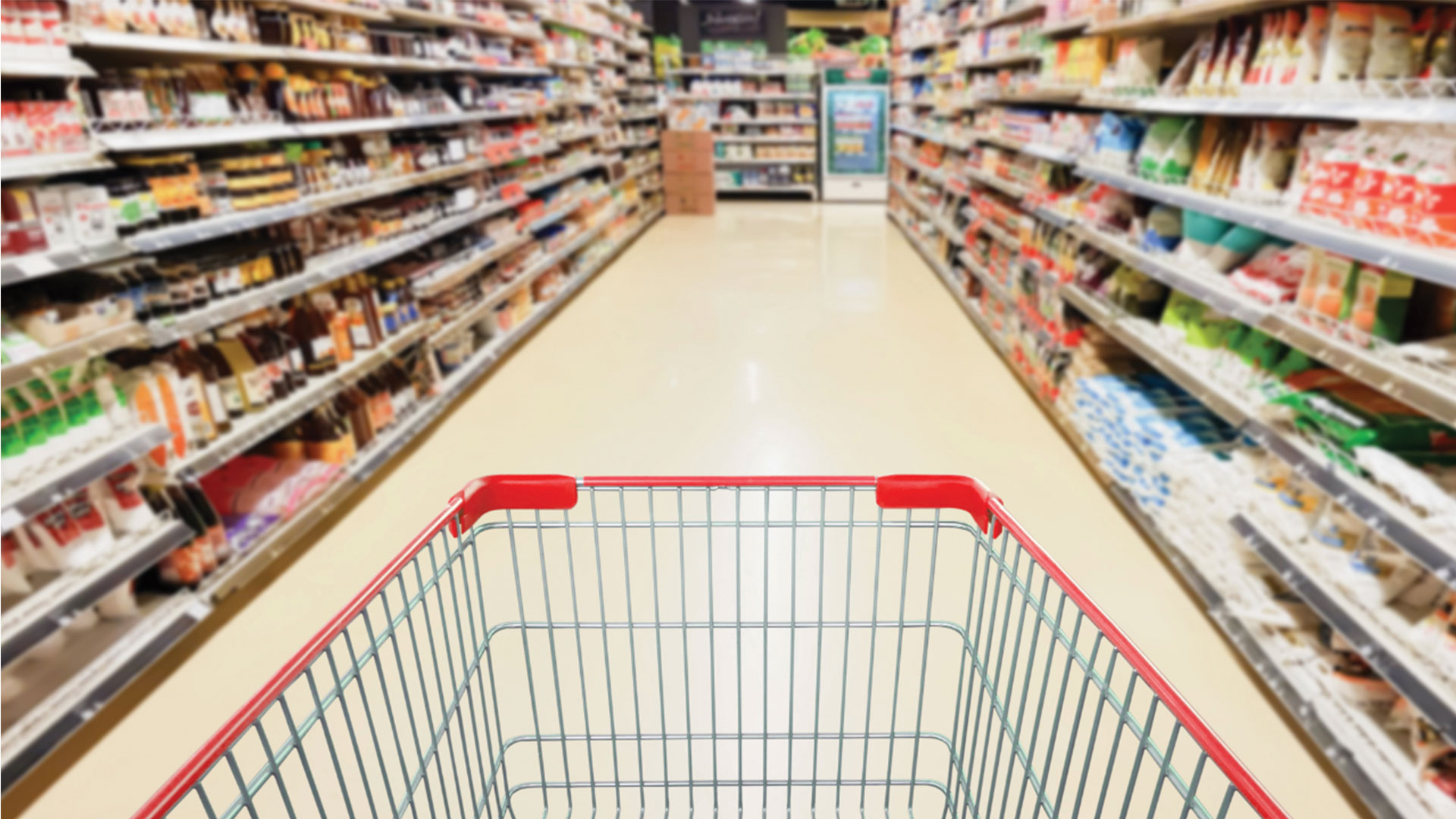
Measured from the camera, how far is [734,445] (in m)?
3.77

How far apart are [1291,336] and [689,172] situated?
978cm

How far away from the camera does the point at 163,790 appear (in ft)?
2.19

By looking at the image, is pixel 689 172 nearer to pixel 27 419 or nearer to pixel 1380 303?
pixel 27 419

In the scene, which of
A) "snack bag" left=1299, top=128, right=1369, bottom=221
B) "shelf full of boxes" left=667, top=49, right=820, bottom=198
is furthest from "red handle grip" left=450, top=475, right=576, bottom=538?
"shelf full of boxes" left=667, top=49, right=820, bottom=198

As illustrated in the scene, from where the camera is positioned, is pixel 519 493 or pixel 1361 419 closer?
pixel 519 493

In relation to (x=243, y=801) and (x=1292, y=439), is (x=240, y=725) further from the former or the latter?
(x=1292, y=439)

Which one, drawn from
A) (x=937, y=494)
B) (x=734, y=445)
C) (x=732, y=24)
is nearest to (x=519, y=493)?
(x=937, y=494)

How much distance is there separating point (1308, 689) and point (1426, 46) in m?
1.54

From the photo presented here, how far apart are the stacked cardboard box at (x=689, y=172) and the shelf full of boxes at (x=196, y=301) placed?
6.52 m

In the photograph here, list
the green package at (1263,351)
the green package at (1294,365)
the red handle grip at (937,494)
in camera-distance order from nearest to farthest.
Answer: the red handle grip at (937,494)
the green package at (1294,365)
the green package at (1263,351)

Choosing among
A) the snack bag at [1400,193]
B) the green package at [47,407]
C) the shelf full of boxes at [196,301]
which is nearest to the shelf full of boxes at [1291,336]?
the snack bag at [1400,193]

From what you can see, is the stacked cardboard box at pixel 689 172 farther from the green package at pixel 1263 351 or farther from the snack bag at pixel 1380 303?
the snack bag at pixel 1380 303

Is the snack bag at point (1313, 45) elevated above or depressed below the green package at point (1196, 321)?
above

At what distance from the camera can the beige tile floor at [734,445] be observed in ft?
6.84
